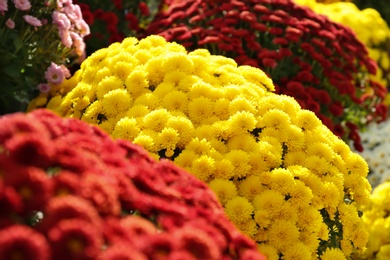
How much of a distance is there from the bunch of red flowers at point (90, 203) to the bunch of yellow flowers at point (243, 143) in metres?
0.89

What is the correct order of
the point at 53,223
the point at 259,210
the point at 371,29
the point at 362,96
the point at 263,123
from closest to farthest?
1. the point at 53,223
2. the point at 259,210
3. the point at 263,123
4. the point at 362,96
5. the point at 371,29

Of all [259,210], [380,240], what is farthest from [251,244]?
[380,240]

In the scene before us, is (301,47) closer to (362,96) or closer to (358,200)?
(362,96)

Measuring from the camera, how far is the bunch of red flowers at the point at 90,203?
1539mm

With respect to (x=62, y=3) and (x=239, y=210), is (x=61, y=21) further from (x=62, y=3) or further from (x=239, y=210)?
(x=239, y=210)

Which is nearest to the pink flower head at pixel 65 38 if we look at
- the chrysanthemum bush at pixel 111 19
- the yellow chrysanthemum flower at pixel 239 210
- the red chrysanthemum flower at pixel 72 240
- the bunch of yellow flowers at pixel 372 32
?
the chrysanthemum bush at pixel 111 19

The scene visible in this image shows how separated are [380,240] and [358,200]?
72 cm

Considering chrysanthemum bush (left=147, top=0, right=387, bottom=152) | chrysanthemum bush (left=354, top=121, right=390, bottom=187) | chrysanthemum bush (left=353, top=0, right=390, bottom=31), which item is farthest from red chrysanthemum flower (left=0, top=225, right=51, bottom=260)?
chrysanthemum bush (left=353, top=0, right=390, bottom=31)

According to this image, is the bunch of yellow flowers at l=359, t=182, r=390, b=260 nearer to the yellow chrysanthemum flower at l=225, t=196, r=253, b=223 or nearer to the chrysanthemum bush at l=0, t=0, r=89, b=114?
the yellow chrysanthemum flower at l=225, t=196, r=253, b=223

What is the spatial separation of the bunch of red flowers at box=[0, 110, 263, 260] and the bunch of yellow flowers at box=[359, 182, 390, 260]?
2.08 metres

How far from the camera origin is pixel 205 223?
1985 mm

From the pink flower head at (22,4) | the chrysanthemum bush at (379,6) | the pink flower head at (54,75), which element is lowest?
the chrysanthemum bush at (379,6)

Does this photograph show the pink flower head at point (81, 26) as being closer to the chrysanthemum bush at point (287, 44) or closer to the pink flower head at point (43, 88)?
the pink flower head at point (43, 88)

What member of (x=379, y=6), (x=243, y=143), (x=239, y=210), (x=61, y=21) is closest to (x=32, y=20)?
(x=61, y=21)
